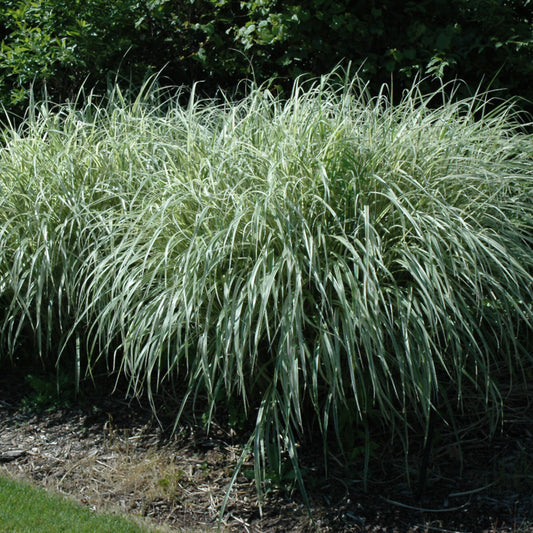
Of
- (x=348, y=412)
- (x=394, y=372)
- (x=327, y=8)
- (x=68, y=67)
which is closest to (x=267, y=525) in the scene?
(x=348, y=412)

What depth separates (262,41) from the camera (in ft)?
15.2

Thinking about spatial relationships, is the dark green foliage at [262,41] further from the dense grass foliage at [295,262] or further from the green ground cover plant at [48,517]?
the green ground cover plant at [48,517]

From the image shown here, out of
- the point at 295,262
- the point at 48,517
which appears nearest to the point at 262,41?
the point at 295,262

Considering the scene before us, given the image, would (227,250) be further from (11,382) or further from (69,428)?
(11,382)

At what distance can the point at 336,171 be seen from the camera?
2803mm

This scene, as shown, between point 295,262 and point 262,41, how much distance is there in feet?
8.65

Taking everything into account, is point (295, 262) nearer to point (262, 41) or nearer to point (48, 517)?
point (48, 517)

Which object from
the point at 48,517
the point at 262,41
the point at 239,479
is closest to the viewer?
the point at 48,517

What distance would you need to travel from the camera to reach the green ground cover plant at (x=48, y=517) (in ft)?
7.66

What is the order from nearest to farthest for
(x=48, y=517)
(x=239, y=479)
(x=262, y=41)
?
(x=48, y=517)
(x=239, y=479)
(x=262, y=41)

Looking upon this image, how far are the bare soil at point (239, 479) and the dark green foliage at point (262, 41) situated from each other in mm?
2393

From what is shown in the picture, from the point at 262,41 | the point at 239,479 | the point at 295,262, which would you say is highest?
the point at 262,41

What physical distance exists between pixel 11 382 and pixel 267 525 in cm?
166

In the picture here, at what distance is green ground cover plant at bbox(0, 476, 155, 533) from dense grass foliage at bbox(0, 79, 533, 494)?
1.70ft
